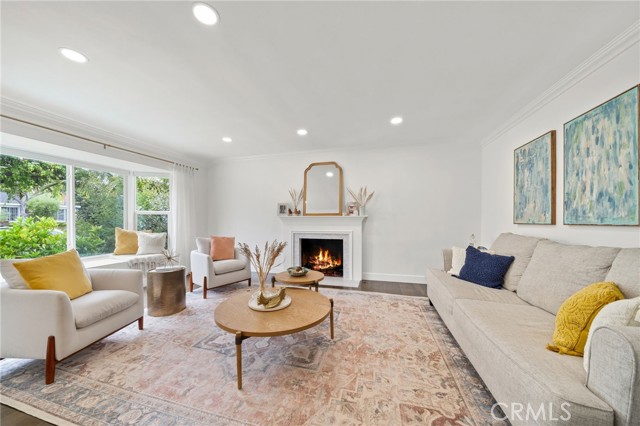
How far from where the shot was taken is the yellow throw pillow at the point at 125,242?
389cm

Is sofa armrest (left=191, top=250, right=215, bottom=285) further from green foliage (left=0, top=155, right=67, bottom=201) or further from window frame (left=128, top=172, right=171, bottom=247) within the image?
green foliage (left=0, top=155, right=67, bottom=201)

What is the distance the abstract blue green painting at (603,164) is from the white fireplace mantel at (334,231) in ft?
8.18

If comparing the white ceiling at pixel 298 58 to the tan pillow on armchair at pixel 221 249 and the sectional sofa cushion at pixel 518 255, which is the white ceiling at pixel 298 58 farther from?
the tan pillow on armchair at pixel 221 249

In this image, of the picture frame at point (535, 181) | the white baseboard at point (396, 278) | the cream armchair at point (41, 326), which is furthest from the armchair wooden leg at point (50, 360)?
the picture frame at point (535, 181)

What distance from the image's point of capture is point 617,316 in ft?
3.26

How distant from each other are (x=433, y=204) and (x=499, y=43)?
259cm

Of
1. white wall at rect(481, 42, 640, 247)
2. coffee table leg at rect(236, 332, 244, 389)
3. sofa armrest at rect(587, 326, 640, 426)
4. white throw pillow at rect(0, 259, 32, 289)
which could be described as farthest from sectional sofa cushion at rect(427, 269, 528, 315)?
white throw pillow at rect(0, 259, 32, 289)

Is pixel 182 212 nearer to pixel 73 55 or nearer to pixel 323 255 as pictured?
pixel 323 255

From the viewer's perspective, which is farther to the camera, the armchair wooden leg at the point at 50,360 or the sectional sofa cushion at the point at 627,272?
the armchair wooden leg at the point at 50,360

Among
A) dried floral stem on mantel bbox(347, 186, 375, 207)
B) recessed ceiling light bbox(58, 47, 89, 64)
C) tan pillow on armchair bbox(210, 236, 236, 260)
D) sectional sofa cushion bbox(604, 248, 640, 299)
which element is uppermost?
recessed ceiling light bbox(58, 47, 89, 64)

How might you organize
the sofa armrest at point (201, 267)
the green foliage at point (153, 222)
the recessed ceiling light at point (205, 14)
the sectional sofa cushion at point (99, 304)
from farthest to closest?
the green foliage at point (153, 222)
the sofa armrest at point (201, 267)
the sectional sofa cushion at point (99, 304)
the recessed ceiling light at point (205, 14)

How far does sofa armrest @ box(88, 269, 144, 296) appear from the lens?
2246mm

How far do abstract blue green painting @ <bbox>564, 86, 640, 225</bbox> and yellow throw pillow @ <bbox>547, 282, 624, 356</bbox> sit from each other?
0.75m

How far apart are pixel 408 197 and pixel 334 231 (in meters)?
1.43
